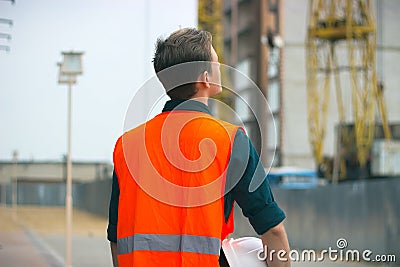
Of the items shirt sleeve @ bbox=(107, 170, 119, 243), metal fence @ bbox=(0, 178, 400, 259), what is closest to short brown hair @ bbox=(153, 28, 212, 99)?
shirt sleeve @ bbox=(107, 170, 119, 243)

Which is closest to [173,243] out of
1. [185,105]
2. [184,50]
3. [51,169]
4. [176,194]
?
[176,194]

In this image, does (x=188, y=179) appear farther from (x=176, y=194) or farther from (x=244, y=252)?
(x=244, y=252)

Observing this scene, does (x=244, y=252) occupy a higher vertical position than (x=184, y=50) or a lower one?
lower

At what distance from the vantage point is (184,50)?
1.95 metres

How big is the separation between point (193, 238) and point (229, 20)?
51.3 m

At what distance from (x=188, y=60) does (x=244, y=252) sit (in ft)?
1.51

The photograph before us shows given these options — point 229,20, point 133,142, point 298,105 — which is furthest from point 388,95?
point 133,142

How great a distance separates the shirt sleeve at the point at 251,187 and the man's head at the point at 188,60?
0.19 metres

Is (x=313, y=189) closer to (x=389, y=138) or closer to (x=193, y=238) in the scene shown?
(x=193, y=238)

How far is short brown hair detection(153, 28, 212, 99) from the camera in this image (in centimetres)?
195

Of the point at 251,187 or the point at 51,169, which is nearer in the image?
the point at 251,187

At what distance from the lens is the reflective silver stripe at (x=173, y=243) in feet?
6.10
